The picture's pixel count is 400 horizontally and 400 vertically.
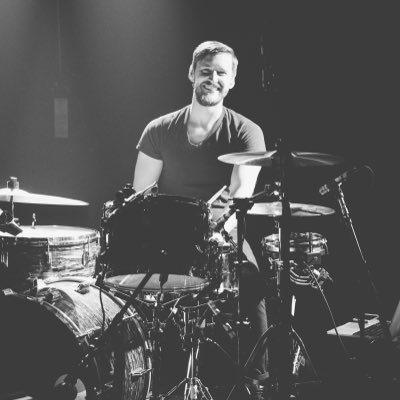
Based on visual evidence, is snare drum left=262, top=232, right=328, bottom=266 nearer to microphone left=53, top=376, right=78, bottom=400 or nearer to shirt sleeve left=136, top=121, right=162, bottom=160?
shirt sleeve left=136, top=121, right=162, bottom=160

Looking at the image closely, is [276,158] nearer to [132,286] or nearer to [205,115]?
[132,286]

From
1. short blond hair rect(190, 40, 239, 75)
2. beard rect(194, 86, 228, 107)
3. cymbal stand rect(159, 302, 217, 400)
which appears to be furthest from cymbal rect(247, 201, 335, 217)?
short blond hair rect(190, 40, 239, 75)

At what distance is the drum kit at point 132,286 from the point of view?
2320mm

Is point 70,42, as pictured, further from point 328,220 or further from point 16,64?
point 328,220

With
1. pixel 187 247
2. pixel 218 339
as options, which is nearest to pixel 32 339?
pixel 187 247

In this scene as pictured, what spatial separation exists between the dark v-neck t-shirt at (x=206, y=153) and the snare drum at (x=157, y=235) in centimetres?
115

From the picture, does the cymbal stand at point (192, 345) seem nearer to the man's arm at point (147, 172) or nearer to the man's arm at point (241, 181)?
the man's arm at point (241, 181)

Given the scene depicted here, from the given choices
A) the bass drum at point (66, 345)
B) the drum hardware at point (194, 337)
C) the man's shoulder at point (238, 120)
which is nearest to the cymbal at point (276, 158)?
the drum hardware at point (194, 337)

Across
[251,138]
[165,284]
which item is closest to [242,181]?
[251,138]

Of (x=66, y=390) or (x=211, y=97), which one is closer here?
(x=66, y=390)

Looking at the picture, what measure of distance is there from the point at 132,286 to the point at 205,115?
142 cm

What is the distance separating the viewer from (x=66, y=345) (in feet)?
8.79

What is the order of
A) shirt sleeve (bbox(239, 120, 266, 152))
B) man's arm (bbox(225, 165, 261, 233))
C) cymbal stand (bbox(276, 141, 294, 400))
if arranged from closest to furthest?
cymbal stand (bbox(276, 141, 294, 400))
man's arm (bbox(225, 165, 261, 233))
shirt sleeve (bbox(239, 120, 266, 152))

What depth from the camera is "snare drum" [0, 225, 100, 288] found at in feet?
10.0
